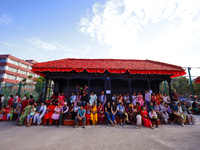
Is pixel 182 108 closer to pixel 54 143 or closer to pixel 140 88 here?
pixel 140 88

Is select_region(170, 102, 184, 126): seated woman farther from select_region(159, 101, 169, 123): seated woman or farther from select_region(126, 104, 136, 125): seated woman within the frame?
select_region(126, 104, 136, 125): seated woman

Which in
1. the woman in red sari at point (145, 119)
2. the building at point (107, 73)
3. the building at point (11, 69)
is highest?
the building at point (11, 69)

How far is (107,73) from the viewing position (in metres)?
8.28

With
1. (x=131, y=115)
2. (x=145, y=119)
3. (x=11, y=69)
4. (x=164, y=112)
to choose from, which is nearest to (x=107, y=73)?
(x=131, y=115)

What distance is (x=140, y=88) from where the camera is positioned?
33.2ft

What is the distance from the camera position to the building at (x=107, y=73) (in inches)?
294

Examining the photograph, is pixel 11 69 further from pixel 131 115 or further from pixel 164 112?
pixel 164 112

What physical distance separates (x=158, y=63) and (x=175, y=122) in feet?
17.2

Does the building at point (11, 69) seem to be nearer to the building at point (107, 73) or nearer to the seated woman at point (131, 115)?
the building at point (107, 73)

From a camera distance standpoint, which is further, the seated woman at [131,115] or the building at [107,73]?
the building at [107,73]

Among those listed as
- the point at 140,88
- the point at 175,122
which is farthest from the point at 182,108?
the point at 140,88

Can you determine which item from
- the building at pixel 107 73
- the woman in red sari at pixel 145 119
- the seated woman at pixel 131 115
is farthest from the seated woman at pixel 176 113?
the seated woman at pixel 131 115

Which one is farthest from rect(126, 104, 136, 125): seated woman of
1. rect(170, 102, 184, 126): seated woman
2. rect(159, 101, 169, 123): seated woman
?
rect(170, 102, 184, 126): seated woman

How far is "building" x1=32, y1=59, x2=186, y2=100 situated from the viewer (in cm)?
746
